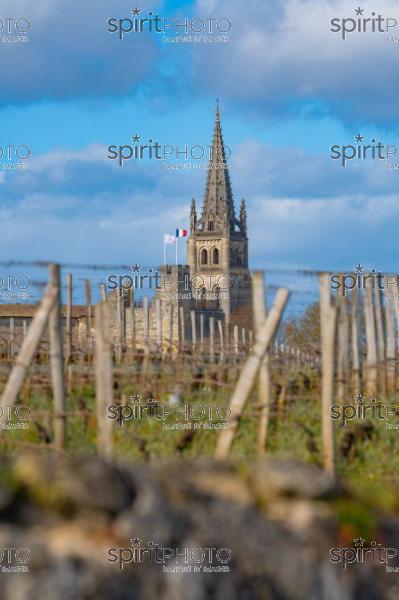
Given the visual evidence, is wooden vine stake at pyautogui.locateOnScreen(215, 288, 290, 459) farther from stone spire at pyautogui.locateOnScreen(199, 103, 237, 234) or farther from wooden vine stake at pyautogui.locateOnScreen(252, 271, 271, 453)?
stone spire at pyautogui.locateOnScreen(199, 103, 237, 234)

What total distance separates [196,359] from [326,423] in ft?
30.8

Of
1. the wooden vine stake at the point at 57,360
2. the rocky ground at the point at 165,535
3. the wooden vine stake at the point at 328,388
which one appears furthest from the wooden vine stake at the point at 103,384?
the rocky ground at the point at 165,535

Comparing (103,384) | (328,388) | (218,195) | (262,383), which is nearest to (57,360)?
(103,384)

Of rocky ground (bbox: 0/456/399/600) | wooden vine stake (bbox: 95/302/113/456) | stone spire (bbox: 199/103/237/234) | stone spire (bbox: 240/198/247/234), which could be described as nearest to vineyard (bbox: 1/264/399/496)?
wooden vine stake (bbox: 95/302/113/456)

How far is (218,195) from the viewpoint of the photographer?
115 metres

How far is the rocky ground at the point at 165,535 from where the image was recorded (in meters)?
5.31

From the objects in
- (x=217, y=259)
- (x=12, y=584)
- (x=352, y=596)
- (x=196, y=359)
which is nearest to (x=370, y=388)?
(x=196, y=359)

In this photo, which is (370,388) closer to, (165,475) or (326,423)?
(326,423)

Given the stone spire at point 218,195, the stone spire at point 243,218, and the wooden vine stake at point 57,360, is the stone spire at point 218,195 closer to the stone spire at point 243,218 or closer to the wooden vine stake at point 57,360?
the stone spire at point 243,218

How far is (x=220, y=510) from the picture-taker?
573 centimetres

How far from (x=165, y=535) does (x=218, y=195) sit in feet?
360

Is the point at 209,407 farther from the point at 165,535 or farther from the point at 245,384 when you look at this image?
the point at 165,535

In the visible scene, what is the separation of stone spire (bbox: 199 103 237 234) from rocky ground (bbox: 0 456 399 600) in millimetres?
101561

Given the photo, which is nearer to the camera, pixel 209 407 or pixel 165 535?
pixel 165 535
